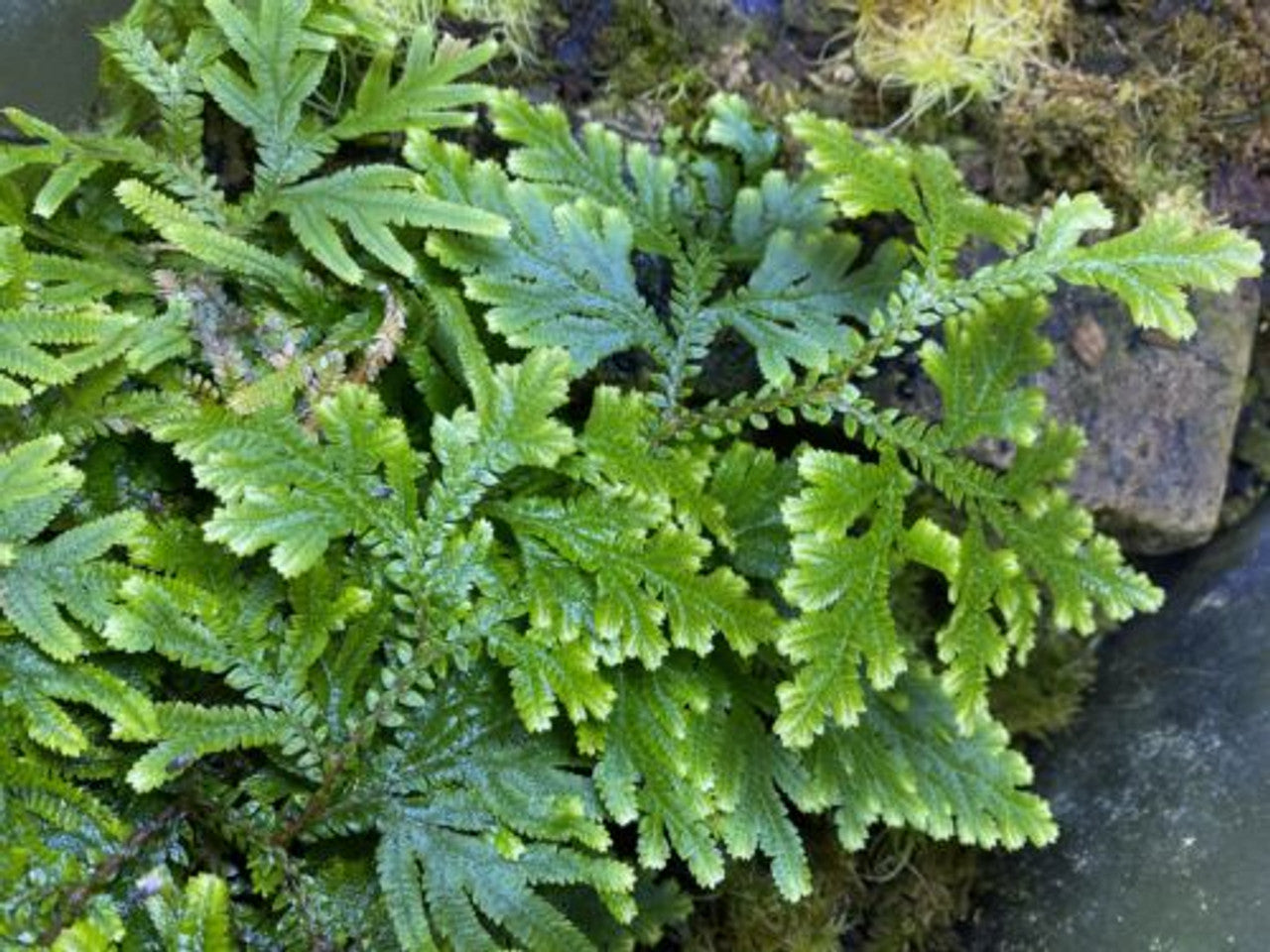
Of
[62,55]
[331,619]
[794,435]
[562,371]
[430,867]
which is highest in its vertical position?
[62,55]

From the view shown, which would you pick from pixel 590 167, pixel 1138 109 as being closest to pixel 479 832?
pixel 590 167

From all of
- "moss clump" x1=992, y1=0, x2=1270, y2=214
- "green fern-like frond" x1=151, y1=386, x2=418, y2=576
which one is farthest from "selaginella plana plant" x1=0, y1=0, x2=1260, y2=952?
"moss clump" x1=992, y1=0, x2=1270, y2=214

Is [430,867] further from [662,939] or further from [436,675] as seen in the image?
[662,939]

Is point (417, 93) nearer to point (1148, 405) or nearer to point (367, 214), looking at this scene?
point (367, 214)

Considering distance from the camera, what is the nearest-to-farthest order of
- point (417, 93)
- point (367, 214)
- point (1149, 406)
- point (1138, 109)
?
point (367, 214)
point (417, 93)
point (1149, 406)
point (1138, 109)

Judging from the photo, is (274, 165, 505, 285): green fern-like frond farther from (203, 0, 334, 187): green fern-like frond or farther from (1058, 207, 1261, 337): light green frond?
(1058, 207, 1261, 337): light green frond

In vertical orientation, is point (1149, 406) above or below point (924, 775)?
above

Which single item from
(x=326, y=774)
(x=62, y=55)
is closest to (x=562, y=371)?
(x=326, y=774)
